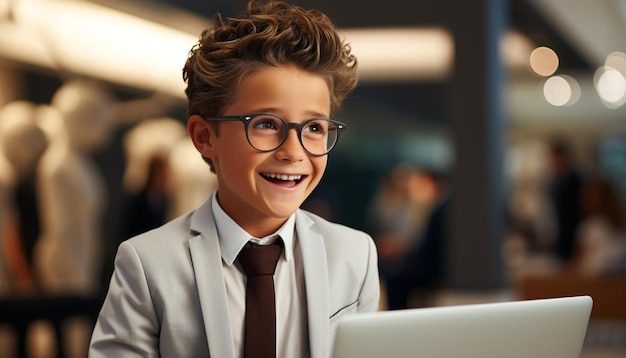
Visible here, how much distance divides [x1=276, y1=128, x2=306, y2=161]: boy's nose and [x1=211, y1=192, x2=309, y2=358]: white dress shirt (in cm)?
14

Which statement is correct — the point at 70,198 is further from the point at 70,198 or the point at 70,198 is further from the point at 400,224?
the point at 400,224

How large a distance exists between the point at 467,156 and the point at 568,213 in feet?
9.75

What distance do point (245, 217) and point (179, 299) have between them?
0.18 meters

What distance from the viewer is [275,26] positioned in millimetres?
1405

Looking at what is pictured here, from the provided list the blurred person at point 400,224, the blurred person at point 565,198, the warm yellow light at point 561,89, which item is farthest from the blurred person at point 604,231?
the warm yellow light at point 561,89

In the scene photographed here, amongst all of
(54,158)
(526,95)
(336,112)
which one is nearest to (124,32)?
(54,158)

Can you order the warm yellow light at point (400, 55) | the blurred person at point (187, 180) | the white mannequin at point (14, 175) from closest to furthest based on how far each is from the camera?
the white mannequin at point (14, 175) < the blurred person at point (187, 180) < the warm yellow light at point (400, 55)

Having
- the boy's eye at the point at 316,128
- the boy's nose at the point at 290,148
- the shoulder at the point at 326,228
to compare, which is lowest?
the shoulder at the point at 326,228

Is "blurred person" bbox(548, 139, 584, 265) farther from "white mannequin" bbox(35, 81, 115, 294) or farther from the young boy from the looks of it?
the young boy

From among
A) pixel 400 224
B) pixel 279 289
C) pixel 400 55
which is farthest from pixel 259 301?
pixel 400 55

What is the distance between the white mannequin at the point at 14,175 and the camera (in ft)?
20.5

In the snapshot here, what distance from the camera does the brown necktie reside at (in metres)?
1.39

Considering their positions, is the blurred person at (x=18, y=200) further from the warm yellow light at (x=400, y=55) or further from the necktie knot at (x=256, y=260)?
the necktie knot at (x=256, y=260)

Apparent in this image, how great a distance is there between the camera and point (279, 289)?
1451 mm
